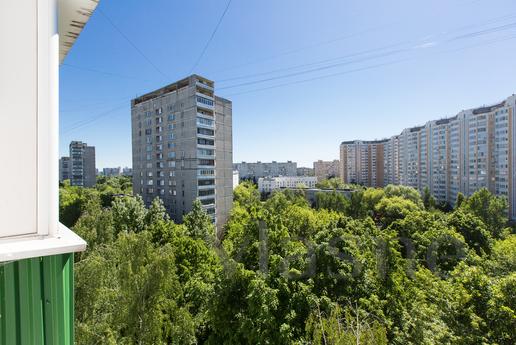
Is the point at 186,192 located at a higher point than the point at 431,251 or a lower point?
higher

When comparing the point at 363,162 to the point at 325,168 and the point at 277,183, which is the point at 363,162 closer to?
the point at 277,183

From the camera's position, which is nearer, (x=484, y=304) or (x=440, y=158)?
(x=484, y=304)

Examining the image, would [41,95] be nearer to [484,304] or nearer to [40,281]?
[40,281]

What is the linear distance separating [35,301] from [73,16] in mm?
1625

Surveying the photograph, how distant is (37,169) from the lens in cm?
113

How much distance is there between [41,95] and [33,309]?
94 centimetres

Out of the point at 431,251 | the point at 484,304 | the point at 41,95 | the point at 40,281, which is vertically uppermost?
the point at 41,95

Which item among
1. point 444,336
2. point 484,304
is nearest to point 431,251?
point 484,304

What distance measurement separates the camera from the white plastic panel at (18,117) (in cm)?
106

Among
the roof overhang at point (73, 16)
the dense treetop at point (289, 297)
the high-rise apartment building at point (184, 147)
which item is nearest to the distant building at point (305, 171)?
the high-rise apartment building at point (184, 147)

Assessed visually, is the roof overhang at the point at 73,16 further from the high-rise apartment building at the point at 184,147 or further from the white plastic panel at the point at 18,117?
the high-rise apartment building at the point at 184,147

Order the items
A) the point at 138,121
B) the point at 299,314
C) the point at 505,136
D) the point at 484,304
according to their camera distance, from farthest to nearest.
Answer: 1. the point at 505,136
2. the point at 138,121
3. the point at 299,314
4. the point at 484,304

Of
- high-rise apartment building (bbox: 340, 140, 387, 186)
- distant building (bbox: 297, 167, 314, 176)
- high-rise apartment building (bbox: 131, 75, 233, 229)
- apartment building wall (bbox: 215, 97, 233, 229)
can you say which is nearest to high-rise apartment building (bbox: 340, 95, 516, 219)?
high-rise apartment building (bbox: 340, 140, 387, 186)

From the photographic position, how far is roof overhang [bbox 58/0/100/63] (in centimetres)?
149
